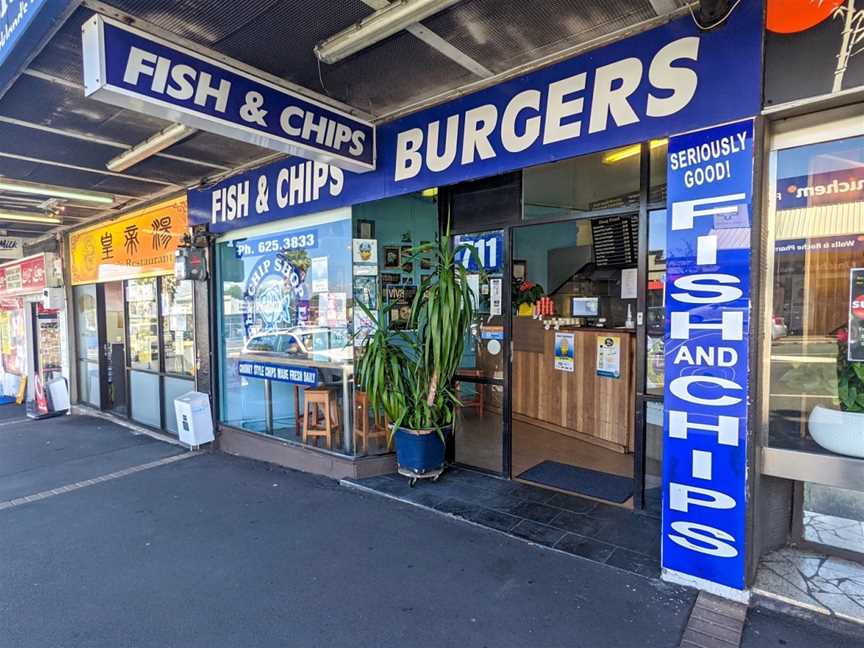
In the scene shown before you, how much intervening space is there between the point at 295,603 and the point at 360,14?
3002 millimetres

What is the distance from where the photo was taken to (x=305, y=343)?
4.56 meters

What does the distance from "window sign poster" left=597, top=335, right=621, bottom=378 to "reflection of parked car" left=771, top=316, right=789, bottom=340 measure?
205 cm

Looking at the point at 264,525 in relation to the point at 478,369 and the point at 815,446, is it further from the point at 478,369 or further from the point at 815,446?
the point at 815,446

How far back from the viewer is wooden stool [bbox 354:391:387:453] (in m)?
4.18

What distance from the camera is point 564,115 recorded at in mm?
2809

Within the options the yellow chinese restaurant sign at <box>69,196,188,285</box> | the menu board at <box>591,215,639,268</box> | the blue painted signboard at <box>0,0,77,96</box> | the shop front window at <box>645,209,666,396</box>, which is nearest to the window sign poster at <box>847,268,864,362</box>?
the shop front window at <box>645,209,666,396</box>

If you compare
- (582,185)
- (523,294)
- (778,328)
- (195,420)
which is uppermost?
(582,185)

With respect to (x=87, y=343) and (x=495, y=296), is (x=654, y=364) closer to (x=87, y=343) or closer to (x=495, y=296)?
(x=495, y=296)

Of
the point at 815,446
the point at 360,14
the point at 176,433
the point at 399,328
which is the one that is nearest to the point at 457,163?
the point at 360,14

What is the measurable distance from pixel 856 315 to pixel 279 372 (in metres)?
4.21

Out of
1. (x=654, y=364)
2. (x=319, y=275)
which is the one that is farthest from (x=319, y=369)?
(x=654, y=364)

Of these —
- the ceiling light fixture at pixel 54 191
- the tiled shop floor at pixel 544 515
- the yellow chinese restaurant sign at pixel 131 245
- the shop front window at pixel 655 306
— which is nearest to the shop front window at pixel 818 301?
the shop front window at pixel 655 306

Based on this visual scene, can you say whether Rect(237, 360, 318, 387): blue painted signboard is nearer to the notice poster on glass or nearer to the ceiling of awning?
the ceiling of awning

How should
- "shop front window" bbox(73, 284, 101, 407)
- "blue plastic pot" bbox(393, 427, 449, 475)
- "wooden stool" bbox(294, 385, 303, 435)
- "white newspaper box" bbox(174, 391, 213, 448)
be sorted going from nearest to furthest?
"blue plastic pot" bbox(393, 427, 449, 475)
"wooden stool" bbox(294, 385, 303, 435)
"white newspaper box" bbox(174, 391, 213, 448)
"shop front window" bbox(73, 284, 101, 407)
